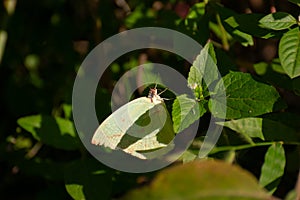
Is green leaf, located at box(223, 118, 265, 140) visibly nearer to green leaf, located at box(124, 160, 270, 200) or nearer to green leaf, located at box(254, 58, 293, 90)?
green leaf, located at box(254, 58, 293, 90)

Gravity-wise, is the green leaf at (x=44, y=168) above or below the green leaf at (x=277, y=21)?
below

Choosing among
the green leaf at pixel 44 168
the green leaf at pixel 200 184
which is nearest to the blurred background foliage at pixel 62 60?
the green leaf at pixel 44 168

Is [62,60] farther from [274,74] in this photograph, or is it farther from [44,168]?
[274,74]

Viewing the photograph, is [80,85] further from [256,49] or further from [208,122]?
[256,49]

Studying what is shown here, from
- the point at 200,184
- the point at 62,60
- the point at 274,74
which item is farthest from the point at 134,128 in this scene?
the point at 62,60

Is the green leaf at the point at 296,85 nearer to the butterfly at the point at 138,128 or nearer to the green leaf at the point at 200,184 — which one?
the butterfly at the point at 138,128

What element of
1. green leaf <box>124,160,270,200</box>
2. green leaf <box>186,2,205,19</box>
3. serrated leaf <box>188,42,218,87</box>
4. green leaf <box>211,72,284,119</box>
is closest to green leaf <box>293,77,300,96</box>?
green leaf <box>211,72,284,119</box>

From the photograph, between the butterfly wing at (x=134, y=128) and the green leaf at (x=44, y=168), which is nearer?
the butterfly wing at (x=134, y=128)
